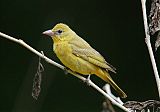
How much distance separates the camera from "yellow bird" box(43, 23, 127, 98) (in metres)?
3.15

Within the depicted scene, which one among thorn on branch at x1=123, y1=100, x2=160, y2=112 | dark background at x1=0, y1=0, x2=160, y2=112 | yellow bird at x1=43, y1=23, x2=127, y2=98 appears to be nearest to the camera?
thorn on branch at x1=123, y1=100, x2=160, y2=112

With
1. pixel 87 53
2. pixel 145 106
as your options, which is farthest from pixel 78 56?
pixel 145 106

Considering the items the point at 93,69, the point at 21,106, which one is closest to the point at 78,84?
the point at 21,106

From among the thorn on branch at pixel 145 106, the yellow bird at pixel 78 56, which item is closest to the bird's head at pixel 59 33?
the yellow bird at pixel 78 56

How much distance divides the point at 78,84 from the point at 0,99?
0.89 meters

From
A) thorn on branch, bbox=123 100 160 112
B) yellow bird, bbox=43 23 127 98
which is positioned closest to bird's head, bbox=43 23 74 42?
yellow bird, bbox=43 23 127 98

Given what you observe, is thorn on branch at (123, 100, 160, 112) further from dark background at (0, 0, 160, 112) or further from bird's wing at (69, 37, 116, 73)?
dark background at (0, 0, 160, 112)

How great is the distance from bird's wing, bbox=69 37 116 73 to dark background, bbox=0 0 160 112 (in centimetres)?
269

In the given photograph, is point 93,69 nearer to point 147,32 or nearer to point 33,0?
point 147,32

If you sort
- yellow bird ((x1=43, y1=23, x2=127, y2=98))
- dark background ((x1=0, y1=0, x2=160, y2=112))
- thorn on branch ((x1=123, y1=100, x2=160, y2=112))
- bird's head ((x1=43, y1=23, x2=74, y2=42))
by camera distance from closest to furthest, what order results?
1. thorn on branch ((x1=123, y1=100, x2=160, y2=112))
2. yellow bird ((x1=43, y1=23, x2=127, y2=98))
3. bird's head ((x1=43, y1=23, x2=74, y2=42))
4. dark background ((x1=0, y1=0, x2=160, y2=112))

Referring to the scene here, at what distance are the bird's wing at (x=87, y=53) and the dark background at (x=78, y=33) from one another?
269cm

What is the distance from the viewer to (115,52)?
20.9 ft

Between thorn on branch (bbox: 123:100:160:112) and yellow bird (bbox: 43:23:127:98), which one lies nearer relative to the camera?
thorn on branch (bbox: 123:100:160:112)

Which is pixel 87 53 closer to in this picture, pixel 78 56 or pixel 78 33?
pixel 78 56
